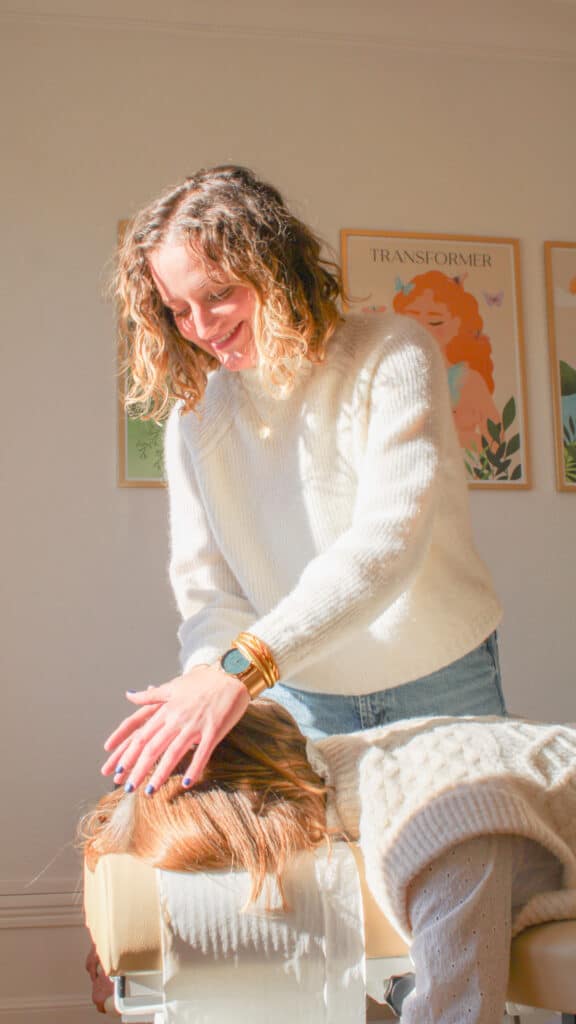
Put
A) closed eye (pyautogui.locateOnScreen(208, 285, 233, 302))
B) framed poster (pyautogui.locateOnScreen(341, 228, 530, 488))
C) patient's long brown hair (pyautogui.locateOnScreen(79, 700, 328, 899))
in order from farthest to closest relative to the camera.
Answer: framed poster (pyautogui.locateOnScreen(341, 228, 530, 488))
closed eye (pyautogui.locateOnScreen(208, 285, 233, 302))
patient's long brown hair (pyautogui.locateOnScreen(79, 700, 328, 899))

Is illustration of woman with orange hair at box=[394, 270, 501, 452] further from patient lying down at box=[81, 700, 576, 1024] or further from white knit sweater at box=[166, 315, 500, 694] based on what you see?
patient lying down at box=[81, 700, 576, 1024]

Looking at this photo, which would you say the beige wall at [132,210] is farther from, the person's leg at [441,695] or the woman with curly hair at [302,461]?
the person's leg at [441,695]

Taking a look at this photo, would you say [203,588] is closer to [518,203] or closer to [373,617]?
[373,617]

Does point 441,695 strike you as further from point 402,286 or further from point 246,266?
point 402,286

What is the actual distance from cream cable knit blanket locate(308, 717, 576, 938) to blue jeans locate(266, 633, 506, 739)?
0.81 feet

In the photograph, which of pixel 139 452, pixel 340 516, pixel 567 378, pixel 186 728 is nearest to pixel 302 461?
pixel 340 516

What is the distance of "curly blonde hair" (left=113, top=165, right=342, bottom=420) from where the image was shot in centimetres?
143

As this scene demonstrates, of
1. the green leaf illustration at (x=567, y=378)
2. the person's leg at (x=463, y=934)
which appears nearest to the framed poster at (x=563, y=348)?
the green leaf illustration at (x=567, y=378)

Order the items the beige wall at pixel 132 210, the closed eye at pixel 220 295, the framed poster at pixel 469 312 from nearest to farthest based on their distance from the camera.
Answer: the closed eye at pixel 220 295 → the beige wall at pixel 132 210 → the framed poster at pixel 469 312

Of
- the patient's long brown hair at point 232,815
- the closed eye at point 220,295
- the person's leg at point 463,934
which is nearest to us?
the person's leg at point 463,934

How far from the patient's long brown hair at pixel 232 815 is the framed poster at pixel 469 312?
200cm

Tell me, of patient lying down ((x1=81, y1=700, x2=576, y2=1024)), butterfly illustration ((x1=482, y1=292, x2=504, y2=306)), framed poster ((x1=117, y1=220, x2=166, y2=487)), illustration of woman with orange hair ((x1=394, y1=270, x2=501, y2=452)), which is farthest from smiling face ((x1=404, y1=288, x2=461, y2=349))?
patient lying down ((x1=81, y1=700, x2=576, y2=1024))

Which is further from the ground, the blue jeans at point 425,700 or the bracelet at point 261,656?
the bracelet at point 261,656

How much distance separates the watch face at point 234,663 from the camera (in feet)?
3.66
